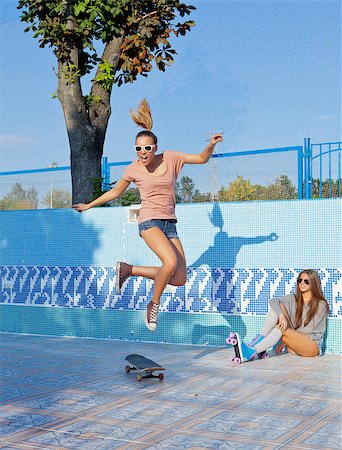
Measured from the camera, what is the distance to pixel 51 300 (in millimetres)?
11031

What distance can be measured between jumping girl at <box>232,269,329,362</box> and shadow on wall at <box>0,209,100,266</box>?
3.17 meters

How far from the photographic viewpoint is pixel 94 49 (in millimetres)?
14727

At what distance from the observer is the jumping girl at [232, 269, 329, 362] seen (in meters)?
8.41

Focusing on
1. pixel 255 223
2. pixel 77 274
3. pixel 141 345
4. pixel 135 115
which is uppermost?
pixel 135 115

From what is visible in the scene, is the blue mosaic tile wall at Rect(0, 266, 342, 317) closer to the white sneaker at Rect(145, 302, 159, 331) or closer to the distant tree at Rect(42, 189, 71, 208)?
the white sneaker at Rect(145, 302, 159, 331)

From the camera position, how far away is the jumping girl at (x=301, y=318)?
841cm

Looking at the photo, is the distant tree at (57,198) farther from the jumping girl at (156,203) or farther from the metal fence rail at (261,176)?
the jumping girl at (156,203)

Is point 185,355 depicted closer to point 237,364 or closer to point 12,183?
point 237,364

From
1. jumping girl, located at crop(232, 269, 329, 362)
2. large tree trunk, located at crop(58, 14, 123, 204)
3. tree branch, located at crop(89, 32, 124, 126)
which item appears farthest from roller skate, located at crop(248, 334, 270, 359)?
tree branch, located at crop(89, 32, 124, 126)

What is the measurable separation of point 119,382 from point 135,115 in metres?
2.63

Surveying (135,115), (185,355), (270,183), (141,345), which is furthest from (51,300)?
(135,115)

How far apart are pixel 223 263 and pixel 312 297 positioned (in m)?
1.48

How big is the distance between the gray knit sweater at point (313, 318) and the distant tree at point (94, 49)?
6588 mm

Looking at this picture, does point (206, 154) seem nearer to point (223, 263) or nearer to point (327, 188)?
point (223, 263)
